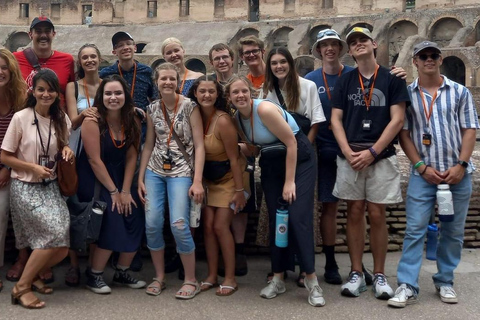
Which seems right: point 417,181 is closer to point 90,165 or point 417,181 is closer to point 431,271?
point 431,271

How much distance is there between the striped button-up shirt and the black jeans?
0.96 metres

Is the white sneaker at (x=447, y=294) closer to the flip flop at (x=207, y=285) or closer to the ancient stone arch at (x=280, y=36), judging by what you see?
the flip flop at (x=207, y=285)

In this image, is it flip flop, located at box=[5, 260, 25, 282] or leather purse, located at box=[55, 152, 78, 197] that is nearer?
leather purse, located at box=[55, 152, 78, 197]

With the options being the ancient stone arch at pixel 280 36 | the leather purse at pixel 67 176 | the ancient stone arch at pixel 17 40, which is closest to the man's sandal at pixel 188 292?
the leather purse at pixel 67 176

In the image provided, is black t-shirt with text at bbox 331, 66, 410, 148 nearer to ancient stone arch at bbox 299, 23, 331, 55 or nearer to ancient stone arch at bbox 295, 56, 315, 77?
ancient stone arch at bbox 295, 56, 315, 77

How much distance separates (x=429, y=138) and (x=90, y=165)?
113 inches

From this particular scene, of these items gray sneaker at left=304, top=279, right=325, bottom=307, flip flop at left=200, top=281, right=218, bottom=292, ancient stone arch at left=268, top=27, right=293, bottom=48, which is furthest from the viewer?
ancient stone arch at left=268, top=27, right=293, bottom=48

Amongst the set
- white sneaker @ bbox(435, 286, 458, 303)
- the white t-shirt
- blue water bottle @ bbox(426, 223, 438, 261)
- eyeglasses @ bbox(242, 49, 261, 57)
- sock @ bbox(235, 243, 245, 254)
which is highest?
eyeglasses @ bbox(242, 49, 261, 57)

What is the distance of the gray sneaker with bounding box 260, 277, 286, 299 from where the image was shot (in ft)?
13.3

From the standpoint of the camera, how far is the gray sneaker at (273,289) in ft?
13.3

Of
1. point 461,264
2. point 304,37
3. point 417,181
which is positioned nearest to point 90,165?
point 417,181

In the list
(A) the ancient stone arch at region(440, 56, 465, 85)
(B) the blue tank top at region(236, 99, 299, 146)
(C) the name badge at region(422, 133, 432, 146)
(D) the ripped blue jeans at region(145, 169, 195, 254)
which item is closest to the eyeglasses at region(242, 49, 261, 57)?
(B) the blue tank top at region(236, 99, 299, 146)

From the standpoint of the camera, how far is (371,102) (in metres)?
4.07

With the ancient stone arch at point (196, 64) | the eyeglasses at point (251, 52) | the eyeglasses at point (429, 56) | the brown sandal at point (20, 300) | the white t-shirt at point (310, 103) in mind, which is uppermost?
the ancient stone arch at point (196, 64)
